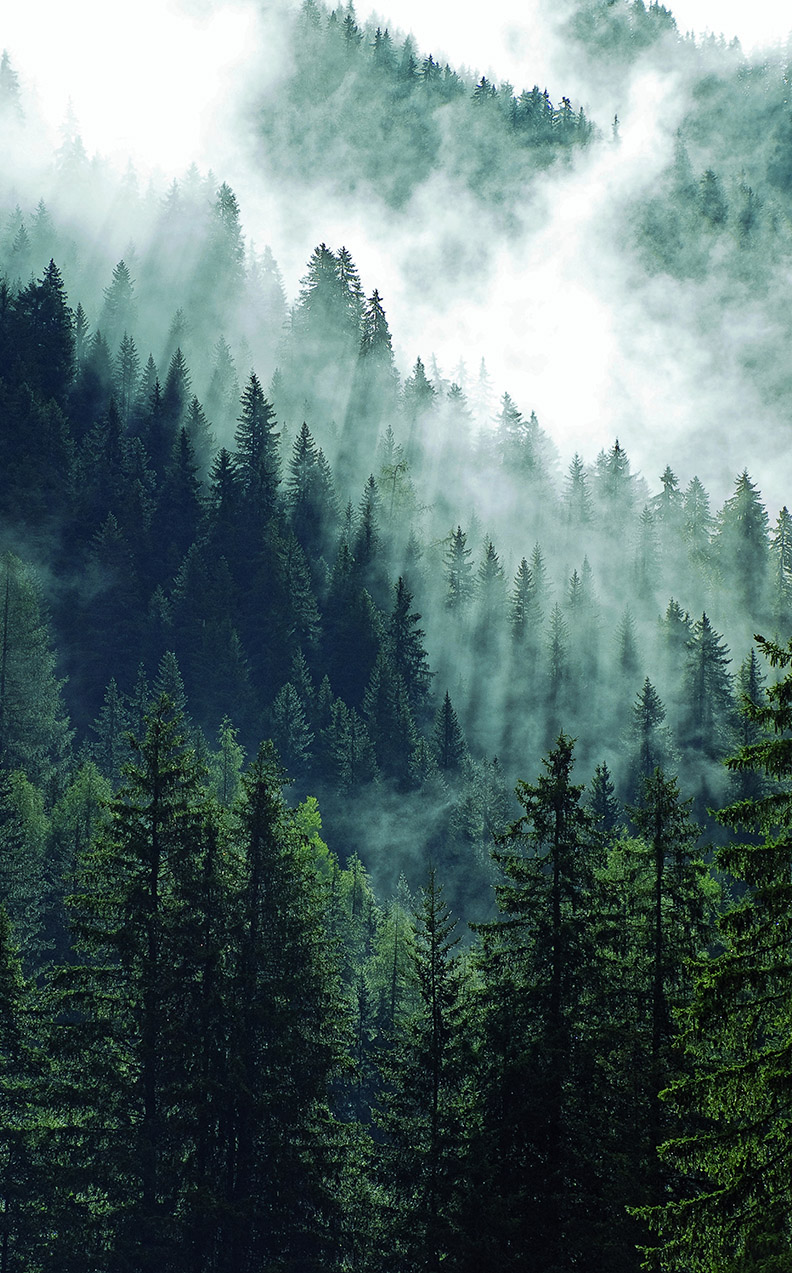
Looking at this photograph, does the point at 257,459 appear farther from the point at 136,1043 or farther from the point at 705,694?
the point at 136,1043

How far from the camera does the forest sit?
2053cm

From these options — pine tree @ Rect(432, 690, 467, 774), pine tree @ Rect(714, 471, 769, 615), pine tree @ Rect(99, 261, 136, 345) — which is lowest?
pine tree @ Rect(432, 690, 467, 774)

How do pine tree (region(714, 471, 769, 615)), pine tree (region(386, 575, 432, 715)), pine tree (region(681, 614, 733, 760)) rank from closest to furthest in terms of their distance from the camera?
pine tree (region(681, 614, 733, 760)), pine tree (region(386, 575, 432, 715)), pine tree (region(714, 471, 769, 615))

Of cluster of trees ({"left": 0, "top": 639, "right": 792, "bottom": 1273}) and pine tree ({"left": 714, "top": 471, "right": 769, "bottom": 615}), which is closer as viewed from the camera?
cluster of trees ({"left": 0, "top": 639, "right": 792, "bottom": 1273})

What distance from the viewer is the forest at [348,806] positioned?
20.5m

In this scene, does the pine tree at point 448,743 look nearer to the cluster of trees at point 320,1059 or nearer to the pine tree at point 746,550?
the pine tree at point 746,550

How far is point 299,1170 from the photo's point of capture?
25031mm

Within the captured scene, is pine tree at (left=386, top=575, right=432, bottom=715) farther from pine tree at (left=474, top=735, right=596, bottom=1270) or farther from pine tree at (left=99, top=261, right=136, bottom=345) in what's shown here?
pine tree at (left=474, top=735, right=596, bottom=1270)

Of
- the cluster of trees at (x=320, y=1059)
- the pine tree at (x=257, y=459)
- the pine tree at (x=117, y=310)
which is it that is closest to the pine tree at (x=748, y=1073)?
the cluster of trees at (x=320, y=1059)

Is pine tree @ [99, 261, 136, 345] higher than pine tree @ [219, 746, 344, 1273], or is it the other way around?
pine tree @ [99, 261, 136, 345]

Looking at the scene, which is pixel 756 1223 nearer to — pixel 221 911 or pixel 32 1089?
pixel 221 911

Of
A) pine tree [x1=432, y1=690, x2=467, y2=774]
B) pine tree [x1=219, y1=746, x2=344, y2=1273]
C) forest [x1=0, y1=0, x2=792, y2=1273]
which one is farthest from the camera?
pine tree [x1=432, y1=690, x2=467, y2=774]

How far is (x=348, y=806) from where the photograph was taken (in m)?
91.4

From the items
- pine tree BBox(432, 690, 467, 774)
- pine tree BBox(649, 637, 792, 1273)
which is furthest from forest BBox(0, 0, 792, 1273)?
pine tree BBox(432, 690, 467, 774)
